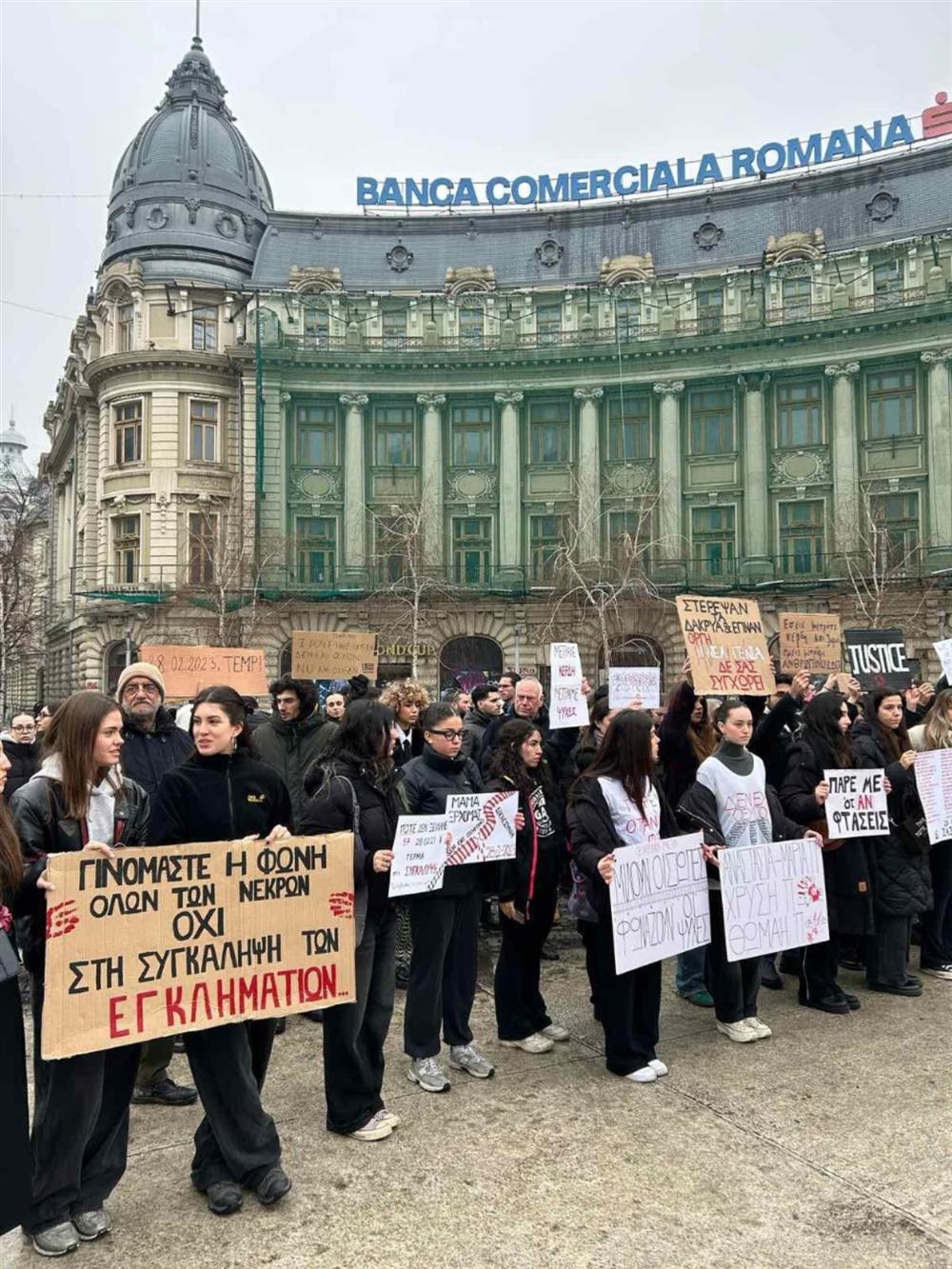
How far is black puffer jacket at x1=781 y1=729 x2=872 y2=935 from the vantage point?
7.35 m

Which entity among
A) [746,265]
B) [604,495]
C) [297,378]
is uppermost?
[746,265]

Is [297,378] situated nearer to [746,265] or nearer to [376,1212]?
[746,265]

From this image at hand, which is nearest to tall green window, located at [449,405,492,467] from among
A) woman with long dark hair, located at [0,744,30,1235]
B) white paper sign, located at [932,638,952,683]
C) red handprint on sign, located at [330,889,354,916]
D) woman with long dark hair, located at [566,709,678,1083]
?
white paper sign, located at [932,638,952,683]

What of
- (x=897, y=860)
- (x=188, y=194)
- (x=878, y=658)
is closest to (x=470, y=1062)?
(x=897, y=860)

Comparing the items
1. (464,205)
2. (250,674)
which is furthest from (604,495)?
(250,674)

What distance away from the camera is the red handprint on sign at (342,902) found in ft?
16.4

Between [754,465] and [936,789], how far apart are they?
40965mm

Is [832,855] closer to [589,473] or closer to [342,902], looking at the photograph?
[342,902]

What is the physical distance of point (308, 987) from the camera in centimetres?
487

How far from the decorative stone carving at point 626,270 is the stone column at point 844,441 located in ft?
33.2

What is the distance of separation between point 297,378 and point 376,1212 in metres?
47.3

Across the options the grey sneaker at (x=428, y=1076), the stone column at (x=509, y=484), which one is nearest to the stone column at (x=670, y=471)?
the stone column at (x=509, y=484)

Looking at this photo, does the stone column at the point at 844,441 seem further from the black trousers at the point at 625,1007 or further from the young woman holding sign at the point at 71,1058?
the young woman holding sign at the point at 71,1058

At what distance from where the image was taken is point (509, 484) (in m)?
48.3
